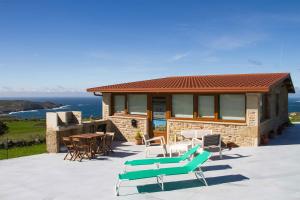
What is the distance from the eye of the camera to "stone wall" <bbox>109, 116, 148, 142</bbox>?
16.1 meters

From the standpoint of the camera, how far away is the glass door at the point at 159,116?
51.7ft

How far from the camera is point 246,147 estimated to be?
532 inches

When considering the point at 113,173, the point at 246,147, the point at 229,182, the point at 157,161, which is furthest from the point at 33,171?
the point at 246,147

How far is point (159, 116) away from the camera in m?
15.9

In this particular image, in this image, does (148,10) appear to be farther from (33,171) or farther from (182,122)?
(33,171)

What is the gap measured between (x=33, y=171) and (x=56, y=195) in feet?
9.65

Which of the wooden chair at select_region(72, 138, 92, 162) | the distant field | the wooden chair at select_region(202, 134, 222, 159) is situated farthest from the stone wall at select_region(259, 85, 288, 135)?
the distant field

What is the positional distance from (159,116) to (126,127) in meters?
1.99

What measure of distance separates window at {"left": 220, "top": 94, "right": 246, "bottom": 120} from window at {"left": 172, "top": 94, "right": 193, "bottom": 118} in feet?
5.08

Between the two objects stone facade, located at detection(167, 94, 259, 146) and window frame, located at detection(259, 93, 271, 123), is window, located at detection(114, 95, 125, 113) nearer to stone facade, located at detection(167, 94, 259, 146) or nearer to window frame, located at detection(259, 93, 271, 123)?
stone facade, located at detection(167, 94, 259, 146)

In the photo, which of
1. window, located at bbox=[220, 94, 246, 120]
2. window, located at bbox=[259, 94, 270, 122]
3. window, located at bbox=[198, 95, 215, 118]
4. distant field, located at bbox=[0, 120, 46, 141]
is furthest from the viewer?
distant field, located at bbox=[0, 120, 46, 141]

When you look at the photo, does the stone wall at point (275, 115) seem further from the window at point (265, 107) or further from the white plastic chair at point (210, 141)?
the white plastic chair at point (210, 141)

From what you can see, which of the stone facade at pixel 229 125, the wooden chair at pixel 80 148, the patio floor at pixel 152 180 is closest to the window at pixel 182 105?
the stone facade at pixel 229 125

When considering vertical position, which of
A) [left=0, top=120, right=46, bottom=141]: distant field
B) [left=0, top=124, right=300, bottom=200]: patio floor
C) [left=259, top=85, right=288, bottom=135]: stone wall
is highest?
[left=259, top=85, right=288, bottom=135]: stone wall
